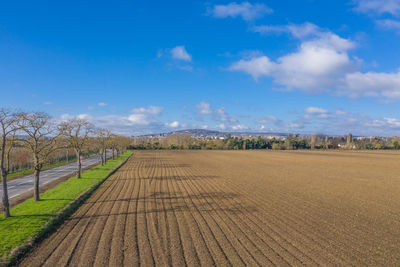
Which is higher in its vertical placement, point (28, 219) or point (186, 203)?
point (28, 219)

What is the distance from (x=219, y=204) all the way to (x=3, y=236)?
11925 millimetres

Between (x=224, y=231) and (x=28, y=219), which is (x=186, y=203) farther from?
(x=28, y=219)

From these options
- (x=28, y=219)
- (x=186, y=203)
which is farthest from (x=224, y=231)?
(x=28, y=219)

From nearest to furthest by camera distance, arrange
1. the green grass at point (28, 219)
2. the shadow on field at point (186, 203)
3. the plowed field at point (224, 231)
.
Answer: the plowed field at point (224, 231) < the green grass at point (28, 219) < the shadow on field at point (186, 203)

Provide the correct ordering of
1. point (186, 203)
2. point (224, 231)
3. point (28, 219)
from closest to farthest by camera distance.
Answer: point (224, 231)
point (28, 219)
point (186, 203)

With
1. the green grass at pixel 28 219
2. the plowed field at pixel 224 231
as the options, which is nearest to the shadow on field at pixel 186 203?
the plowed field at pixel 224 231

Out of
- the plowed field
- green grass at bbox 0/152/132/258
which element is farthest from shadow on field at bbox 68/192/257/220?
green grass at bbox 0/152/132/258

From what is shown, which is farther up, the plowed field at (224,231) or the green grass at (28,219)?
the green grass at (28,219)

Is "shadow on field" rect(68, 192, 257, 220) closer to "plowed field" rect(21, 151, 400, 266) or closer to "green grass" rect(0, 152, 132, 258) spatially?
"plowed field" rect(21, 151, 400, 266)

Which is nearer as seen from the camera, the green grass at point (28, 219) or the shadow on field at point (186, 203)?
the green grass at point (28, 219)

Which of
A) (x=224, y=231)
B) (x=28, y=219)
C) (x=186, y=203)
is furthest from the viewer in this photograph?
(x=186, y=203)

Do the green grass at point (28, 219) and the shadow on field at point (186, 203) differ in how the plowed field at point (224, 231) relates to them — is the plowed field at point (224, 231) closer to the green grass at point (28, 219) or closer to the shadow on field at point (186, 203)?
the shadow on field at point (186, 203)

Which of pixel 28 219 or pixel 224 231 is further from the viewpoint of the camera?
pixel 28 219

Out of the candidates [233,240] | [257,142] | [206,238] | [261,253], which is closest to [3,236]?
[206,238]
